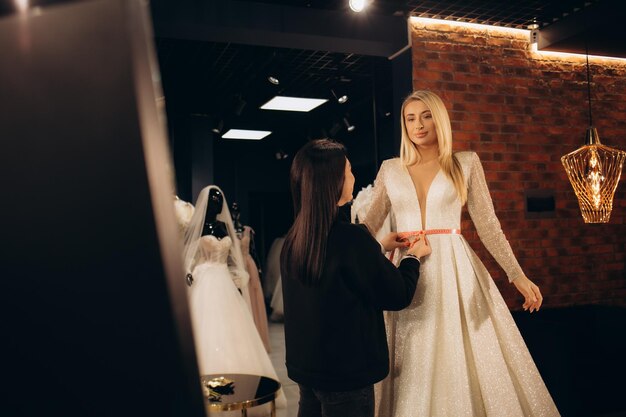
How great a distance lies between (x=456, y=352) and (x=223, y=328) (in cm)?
249

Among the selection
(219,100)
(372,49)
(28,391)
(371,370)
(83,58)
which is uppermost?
(219,100)

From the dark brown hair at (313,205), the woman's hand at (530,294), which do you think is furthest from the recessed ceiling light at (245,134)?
the dark brown hair at (313,205)

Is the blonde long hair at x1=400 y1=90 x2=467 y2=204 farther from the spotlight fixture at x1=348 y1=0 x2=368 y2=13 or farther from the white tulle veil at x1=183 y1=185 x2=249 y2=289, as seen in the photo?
the white tulle veil at x1=183 y1=185 x2=249 y2=289

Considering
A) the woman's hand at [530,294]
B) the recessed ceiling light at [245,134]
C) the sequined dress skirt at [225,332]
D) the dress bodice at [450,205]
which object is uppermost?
the recessed ceiling light at [245,134]

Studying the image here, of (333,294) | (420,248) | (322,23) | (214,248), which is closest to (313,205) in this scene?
(333,294)

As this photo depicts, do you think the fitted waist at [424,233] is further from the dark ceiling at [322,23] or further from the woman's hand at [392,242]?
the dark ceiling at [322,23]

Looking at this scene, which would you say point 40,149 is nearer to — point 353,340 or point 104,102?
point 104,102

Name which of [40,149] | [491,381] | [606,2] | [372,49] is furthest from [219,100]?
[40,149]

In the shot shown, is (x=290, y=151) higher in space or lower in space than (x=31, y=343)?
higher

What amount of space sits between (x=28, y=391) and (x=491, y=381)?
228cm

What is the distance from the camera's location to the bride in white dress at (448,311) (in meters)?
2.21

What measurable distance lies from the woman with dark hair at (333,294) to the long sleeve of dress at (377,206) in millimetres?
773

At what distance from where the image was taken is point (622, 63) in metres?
5.36

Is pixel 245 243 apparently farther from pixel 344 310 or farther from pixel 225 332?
pixel 344 310
